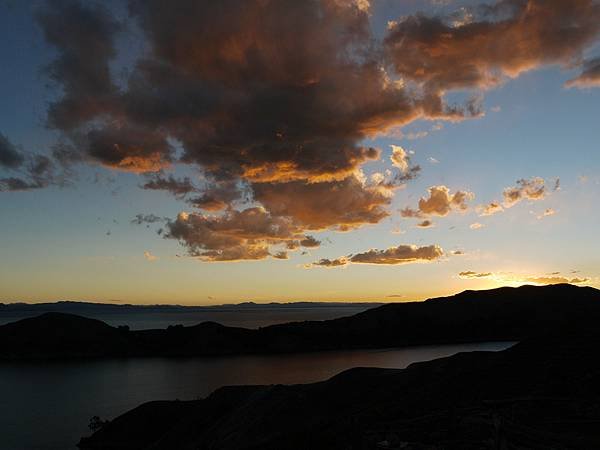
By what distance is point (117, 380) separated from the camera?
114 meters

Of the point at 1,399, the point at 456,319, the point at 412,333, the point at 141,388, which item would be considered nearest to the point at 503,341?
the point at 456,319

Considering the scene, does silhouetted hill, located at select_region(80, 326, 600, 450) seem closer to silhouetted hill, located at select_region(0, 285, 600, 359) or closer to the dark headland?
the dark headland

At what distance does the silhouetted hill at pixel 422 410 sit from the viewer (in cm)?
1888

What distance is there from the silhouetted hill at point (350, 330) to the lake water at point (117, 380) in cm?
992

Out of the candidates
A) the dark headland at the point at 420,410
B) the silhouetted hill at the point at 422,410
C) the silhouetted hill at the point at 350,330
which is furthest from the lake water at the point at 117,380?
the silhouetted hill at the point at 422,410

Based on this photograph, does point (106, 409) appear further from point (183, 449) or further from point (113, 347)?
point (113, 347)

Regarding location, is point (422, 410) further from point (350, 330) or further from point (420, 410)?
point (350, 330)

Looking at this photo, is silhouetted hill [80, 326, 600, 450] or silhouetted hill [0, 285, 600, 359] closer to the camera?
silhouetted hill [80, 326, 600, 450]

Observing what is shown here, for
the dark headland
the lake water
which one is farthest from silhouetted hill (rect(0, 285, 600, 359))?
the dark headland

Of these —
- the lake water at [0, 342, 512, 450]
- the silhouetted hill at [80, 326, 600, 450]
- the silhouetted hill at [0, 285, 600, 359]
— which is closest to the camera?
the silhouetted hill at [80, 326, 600, 450]

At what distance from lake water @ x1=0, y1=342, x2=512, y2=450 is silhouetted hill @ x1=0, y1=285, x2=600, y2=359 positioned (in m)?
9.92

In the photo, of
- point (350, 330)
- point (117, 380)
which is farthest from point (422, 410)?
point (350, 330)

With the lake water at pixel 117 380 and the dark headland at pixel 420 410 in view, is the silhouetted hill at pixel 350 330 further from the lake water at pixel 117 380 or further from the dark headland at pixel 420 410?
the dark headland at pixel 420 410

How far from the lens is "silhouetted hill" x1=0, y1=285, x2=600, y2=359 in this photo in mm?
155875
